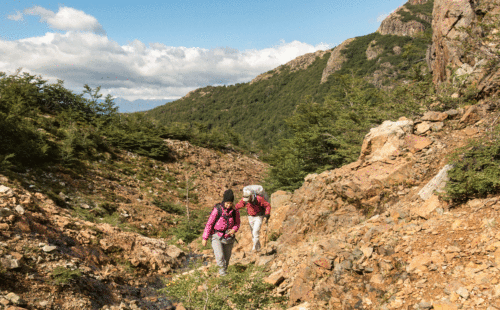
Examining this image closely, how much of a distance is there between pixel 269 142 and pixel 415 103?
89.0 metres

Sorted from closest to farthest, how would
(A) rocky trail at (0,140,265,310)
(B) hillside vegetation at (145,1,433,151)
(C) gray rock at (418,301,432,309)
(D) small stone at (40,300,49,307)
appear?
(C) gray rock at (418,301,432,309)
(D) small stone at (40,300,49,307)
(A) rocky trail at (0,140,265,310)
(B) hillside vegetation at (145,1,433,151)

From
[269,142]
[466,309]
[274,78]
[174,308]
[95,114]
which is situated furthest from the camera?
[274,78]

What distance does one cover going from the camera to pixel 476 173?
409 cm

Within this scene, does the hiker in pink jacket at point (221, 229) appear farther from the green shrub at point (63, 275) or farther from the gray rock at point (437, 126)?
the gray rock at point (437, 126)

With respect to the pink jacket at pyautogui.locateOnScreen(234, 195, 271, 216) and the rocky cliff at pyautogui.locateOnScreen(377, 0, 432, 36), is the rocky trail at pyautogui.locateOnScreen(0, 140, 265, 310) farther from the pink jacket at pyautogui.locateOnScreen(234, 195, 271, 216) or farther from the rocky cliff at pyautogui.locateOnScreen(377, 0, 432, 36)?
the rocky cliff at pyautogui.locateOnScreen(377, 0, 432, 36)

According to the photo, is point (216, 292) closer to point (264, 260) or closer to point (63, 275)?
point (264, 260)

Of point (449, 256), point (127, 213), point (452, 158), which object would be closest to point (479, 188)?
point (452, 158)

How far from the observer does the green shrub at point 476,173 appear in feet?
13.0

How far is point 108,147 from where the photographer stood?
66.0 feet

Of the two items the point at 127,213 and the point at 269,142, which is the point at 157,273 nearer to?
the point at 127,213

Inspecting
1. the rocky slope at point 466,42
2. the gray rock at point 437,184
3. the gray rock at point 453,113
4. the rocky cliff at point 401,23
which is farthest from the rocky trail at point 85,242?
the rocky cliff at point 401,23

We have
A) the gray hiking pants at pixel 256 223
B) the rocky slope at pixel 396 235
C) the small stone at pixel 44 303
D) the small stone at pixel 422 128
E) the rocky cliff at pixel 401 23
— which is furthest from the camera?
the rocky cliff at pixel 401 23

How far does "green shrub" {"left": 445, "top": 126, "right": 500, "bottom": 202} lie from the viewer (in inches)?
156

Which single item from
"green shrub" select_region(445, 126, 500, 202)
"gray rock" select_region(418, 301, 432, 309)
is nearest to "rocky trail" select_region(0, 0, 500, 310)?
"gray rock" select_region(418, 301, 432, 309)
